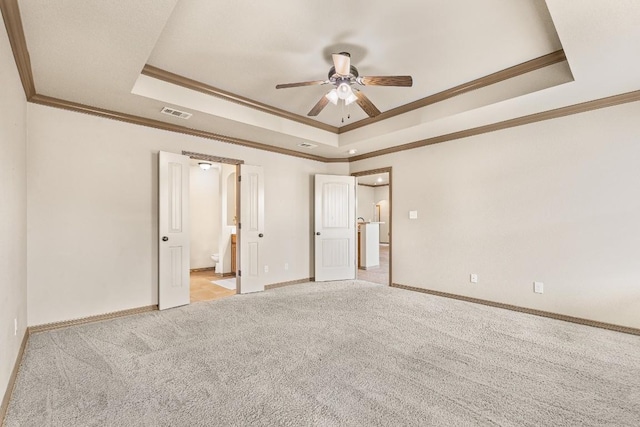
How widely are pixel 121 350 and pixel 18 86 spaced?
2.47 metres

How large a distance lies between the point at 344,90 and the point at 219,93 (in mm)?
1716

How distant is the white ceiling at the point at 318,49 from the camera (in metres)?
2.09

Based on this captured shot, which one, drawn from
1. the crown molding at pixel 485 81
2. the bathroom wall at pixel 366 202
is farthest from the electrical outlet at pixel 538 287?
the bathroom wall at pixel 366 202

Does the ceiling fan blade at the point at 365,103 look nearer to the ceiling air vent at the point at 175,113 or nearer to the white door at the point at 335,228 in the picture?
the ceiling air vent at the point at 175,113

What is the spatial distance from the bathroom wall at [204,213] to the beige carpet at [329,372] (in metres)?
3.25

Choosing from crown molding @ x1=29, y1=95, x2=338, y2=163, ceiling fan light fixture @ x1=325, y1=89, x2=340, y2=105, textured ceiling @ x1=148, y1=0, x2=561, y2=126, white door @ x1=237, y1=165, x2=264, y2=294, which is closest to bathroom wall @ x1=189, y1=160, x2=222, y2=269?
white door @ x1=237, y1=165, x2=264, y2=294

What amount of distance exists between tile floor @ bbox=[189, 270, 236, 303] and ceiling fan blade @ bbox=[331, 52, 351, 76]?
371 centimetres

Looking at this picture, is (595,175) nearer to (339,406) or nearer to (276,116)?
(339,406)

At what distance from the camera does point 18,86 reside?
8.35 feet

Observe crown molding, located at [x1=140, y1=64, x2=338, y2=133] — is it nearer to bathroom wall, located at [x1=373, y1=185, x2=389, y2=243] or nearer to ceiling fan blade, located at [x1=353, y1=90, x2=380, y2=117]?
ceiling fan blade, located at [x1=353, y1=90, x2=380, y2=117]

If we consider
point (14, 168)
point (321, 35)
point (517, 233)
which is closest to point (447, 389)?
point (517, 233)

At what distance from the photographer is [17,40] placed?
2.12 m

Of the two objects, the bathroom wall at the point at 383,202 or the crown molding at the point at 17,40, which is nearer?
the crown molding at the point at 17,40

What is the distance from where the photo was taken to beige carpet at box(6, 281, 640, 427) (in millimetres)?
1830
